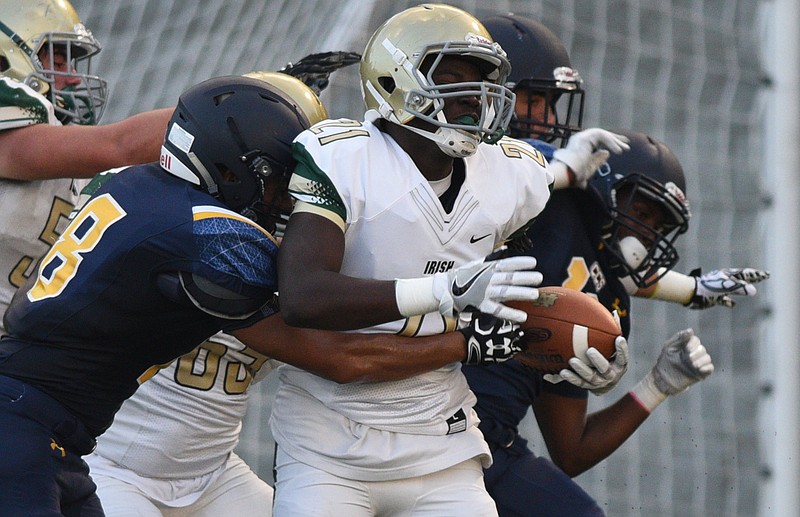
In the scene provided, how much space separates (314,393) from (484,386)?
32.0 inches

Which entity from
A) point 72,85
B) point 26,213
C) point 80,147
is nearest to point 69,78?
point 72,85

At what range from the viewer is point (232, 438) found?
3.51 meters

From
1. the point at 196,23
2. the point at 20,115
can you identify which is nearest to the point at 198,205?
the point at 20,115

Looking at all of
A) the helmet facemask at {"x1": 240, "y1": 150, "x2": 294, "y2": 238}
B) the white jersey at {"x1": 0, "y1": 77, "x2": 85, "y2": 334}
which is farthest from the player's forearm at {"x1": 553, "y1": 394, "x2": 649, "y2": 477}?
the white jersey at {"x1": 0, "y1": 77, "x2": 85, "y2": 334}

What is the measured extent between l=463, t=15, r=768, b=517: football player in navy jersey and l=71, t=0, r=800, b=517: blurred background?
4.44 ft

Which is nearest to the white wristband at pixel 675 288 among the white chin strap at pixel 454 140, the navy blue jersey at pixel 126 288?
the white chin strap at pixel 454 140

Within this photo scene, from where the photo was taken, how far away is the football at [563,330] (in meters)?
3.00

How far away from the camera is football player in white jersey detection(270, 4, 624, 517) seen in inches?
114

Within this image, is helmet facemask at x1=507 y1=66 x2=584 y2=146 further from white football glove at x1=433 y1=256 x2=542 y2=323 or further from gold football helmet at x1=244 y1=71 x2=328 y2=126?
white football glove at x1=433 y1=256 x2=542 y2=323

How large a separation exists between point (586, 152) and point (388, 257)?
0.96m

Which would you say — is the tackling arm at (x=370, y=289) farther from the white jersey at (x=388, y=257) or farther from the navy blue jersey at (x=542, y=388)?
the navy blue jersey at (x=542, y=388)

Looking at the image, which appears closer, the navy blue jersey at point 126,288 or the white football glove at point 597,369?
the navy blue jersey at point 126,288

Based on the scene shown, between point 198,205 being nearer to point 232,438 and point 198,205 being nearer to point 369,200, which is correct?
point 369,200

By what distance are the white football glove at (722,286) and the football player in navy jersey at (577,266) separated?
318 millimetres
